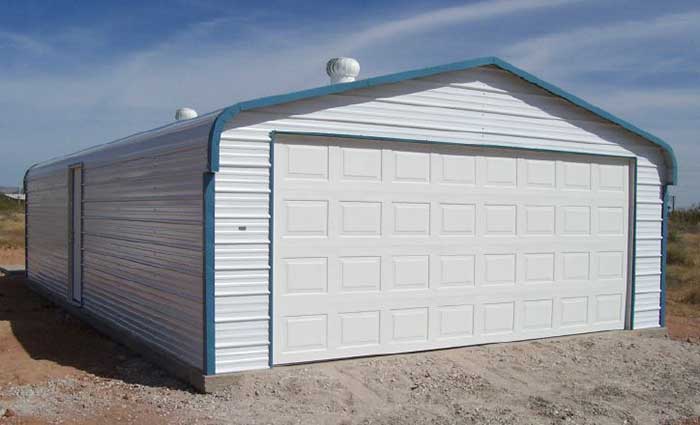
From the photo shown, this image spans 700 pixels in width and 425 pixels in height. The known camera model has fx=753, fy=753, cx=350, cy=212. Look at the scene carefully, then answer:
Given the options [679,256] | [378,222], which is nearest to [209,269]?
[378,222]

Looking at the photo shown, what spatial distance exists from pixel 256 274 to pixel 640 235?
580 centimetres

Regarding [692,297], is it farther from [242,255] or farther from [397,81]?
[242,255]

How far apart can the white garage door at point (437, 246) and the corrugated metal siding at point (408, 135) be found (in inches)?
7.4

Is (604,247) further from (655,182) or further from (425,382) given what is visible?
(425,382)

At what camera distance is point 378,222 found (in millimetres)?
8453

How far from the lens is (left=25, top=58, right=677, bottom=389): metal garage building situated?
25.0 feet

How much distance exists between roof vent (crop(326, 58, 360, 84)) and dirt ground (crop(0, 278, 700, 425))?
139 inches

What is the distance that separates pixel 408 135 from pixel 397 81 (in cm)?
63

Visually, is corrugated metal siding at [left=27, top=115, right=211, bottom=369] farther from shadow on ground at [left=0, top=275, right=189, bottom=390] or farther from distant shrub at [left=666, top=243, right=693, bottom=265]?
distant shrub at [left=666, top=243, right=693, bottom=265]

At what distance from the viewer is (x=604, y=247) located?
10.3m

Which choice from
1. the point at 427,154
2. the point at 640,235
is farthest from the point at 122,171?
the point at 640,235

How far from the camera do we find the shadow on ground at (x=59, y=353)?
321 inches

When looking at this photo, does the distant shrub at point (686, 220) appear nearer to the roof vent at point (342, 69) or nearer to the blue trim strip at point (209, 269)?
the roof vent at point (342, 69)

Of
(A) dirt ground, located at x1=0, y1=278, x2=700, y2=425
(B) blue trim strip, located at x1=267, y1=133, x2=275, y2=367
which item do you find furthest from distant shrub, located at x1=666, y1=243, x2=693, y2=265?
(B) blue trim strip, located at x1=267, y1=133, x2=275, y2=367
